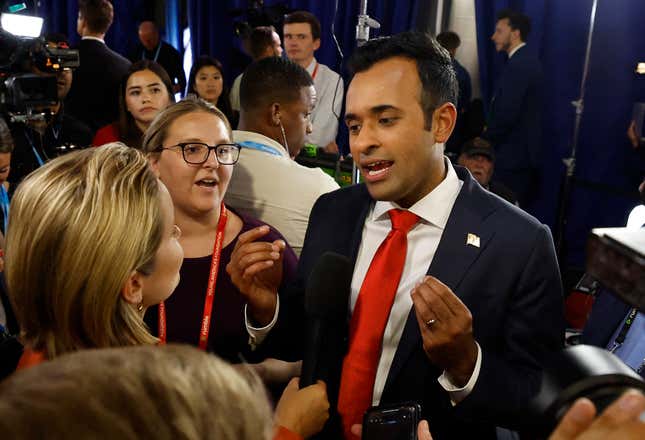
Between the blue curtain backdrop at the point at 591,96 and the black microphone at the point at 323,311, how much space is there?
164 inches

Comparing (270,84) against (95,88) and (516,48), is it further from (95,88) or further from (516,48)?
(516,48)

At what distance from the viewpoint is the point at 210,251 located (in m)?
1.82

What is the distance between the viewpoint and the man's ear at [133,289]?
114cm

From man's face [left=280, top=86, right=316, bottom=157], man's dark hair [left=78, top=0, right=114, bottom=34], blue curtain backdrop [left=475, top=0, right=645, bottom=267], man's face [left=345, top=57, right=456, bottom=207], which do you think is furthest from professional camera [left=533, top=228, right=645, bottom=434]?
blue curtain backdrop [left=475, top=0, right=645, bottom=267]

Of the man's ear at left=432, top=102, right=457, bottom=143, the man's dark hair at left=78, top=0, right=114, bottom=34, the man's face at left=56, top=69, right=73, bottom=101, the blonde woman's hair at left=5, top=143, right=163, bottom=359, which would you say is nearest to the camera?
the blonde woman's hair at left=5, top=143, right=163, bottom=359

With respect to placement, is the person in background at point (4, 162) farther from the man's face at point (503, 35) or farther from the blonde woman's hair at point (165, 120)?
the man's face at point (503, 35)

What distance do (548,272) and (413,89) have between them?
0.54 meters

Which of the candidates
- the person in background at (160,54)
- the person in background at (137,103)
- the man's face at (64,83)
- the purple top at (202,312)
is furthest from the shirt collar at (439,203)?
the person in background at (160,54)

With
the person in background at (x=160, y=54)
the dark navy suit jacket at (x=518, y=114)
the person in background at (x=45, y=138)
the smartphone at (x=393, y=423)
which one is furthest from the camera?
the person in background at (x=160, y=54)

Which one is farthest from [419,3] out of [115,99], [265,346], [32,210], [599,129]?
[32,210]

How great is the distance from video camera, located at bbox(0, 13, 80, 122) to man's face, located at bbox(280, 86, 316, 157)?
0.91 metres

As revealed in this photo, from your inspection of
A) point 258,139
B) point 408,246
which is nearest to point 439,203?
point 408,246

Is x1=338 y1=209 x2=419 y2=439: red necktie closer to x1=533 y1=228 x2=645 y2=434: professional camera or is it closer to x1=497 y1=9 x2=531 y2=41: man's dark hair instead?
x1=533 y1=228 x2=645 y2=434: professional camera

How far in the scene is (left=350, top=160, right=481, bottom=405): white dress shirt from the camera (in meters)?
1.52
